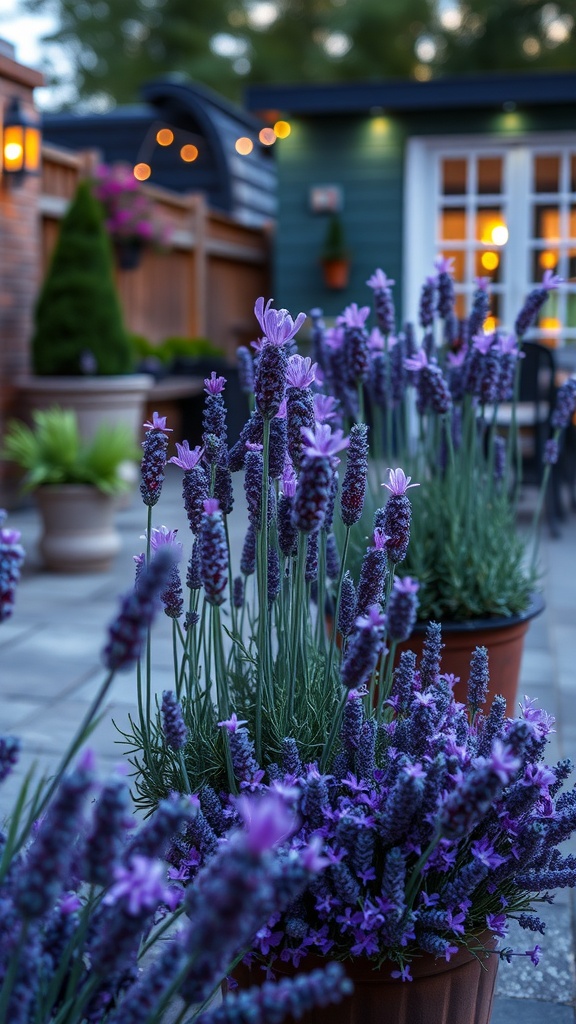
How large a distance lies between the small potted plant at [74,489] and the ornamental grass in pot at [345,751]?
3889 mm

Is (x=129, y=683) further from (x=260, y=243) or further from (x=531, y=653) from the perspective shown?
(x=260, y=243)

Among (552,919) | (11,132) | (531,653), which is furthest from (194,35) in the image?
(552,919)

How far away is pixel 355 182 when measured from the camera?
10008 millimetres

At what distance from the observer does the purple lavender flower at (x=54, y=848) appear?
79cm

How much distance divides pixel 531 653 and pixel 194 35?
19014mm

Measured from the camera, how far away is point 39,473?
552 cm

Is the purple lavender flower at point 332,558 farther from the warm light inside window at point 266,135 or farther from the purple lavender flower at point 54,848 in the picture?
the warm light inside window at point 266,135

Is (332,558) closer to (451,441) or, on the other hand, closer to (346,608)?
(346,608)

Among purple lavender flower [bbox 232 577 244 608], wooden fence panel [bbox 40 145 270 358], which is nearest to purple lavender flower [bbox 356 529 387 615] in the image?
purple lavender flower [bbox 232 577 244 608]

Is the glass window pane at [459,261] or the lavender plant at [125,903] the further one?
the glass window pane at [459,261]

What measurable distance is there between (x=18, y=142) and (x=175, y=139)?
23.4ft

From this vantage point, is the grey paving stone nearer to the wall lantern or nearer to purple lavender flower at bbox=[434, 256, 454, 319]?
purple lavender flower at bbox=[434, 256, 454, 319]

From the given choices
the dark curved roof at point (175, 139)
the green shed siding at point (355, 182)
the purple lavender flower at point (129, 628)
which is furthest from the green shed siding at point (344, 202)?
the purple lavender flower at point (129, 628)

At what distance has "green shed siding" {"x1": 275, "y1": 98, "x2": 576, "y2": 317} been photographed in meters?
9.59
